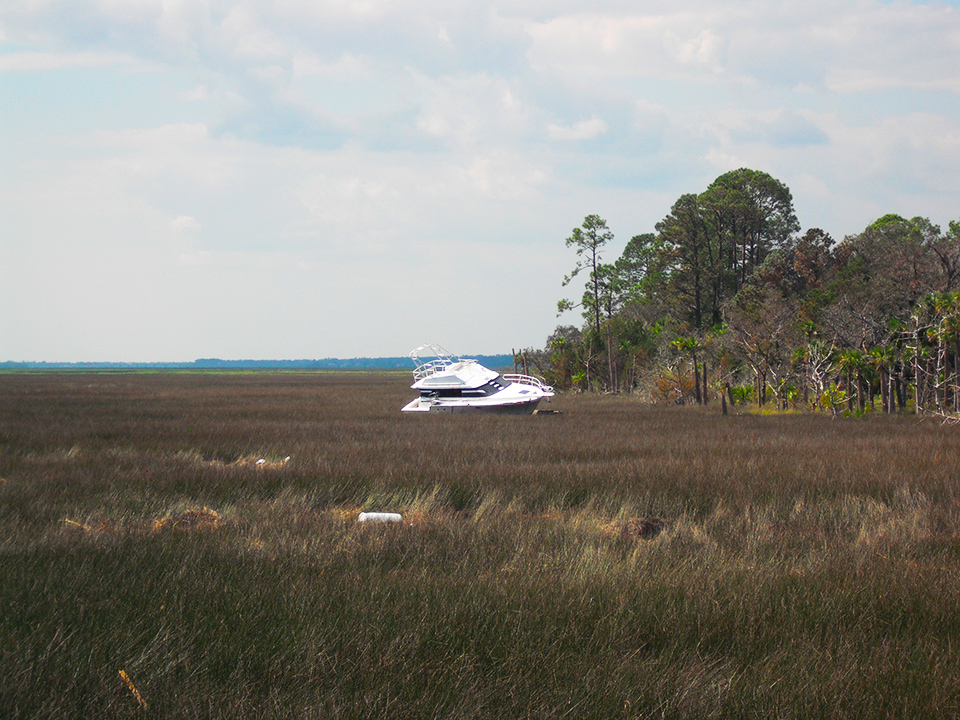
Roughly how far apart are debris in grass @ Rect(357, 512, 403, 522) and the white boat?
74.9 ft

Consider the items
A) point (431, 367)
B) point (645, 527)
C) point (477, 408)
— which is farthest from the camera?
point (431, 367)

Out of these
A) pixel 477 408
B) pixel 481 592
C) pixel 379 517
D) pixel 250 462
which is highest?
pixel 481 592

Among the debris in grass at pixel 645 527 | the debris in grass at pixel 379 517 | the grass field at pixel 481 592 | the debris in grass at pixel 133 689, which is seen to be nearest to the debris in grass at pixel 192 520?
the grass field at pixel 481 592

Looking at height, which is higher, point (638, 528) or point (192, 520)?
point (192, 520)

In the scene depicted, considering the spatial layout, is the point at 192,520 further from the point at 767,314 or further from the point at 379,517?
the point at 767,314

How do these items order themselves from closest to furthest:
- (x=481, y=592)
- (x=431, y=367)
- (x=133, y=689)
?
(x=133, y=689) < (x=481, y=592) < (x=431, y=367)

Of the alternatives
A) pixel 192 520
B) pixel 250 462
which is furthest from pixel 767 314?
pixel 192 520

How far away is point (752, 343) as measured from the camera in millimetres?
36250

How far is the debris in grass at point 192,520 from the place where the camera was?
9.19 metres

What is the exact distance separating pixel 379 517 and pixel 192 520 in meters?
2.33

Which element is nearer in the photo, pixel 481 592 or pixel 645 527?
pixel 481 592

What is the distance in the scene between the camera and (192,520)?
31.9ft

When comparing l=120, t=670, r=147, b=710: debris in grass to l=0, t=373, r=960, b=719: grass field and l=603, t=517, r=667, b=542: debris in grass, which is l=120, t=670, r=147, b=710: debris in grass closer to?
l=0, t=373, r=960, b=719: grass field

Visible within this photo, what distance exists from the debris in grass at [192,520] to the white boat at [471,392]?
2320 cm
